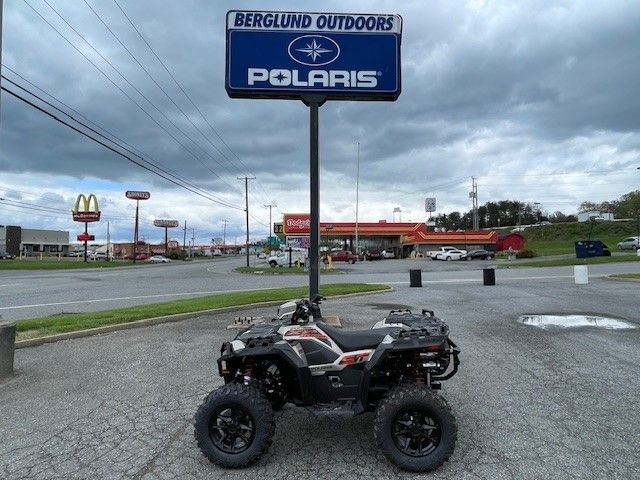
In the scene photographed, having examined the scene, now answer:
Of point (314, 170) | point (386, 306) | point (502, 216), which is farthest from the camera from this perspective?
point (502, 216)

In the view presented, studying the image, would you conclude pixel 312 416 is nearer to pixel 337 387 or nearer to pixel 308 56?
pixel 337 387

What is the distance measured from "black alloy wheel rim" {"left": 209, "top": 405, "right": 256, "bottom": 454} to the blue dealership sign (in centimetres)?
730

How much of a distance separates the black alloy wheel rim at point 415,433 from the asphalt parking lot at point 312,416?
186 millimetres

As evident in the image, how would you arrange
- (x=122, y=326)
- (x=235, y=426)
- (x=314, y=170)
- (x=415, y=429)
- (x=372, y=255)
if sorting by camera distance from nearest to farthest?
(x=415, y=429) < (x=235, y=426) < (x=122, y=326) < (x=314, y=170) < (x=372, y=255)

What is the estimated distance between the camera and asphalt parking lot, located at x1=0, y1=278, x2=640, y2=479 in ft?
12.3

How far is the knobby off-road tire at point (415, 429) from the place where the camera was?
3555mm

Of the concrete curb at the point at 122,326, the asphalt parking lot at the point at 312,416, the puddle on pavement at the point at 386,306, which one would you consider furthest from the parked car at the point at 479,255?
the asphalt parking lot at the point at 312,416

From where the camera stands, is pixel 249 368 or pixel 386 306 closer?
pixel 249 368

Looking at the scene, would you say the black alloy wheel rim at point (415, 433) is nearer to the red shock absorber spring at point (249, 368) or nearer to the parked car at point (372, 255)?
the red shock absorber spring at point (249, 368)

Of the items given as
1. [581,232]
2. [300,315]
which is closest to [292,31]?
[300,315]

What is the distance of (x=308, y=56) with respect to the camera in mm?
9648

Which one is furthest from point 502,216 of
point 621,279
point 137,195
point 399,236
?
point 621,279

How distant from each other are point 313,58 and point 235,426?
7.82 meters

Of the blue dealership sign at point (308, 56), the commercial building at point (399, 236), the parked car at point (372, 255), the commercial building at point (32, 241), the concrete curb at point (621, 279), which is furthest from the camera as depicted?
the commercial building at point (32, 241)
